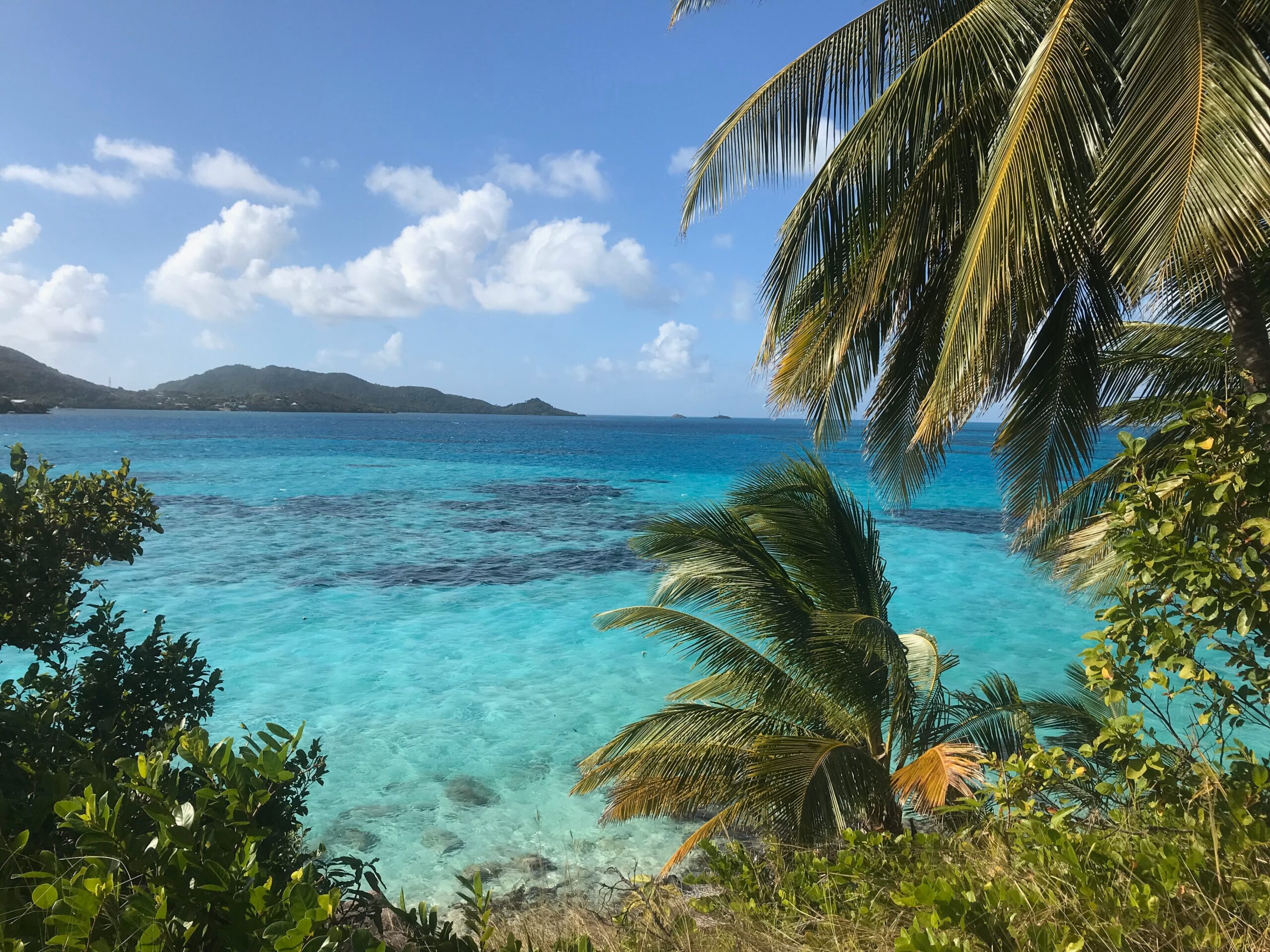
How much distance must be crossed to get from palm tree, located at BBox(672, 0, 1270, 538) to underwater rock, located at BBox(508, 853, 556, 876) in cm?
529

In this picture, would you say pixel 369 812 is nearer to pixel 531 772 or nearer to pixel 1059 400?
pixel 531 772

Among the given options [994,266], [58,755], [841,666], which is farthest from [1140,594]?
[58,755]

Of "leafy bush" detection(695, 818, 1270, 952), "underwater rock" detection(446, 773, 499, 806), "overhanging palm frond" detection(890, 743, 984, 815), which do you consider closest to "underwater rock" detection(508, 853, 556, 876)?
"underwater rock" detection(446, 773, 499, 806)

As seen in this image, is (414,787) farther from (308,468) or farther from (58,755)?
(308,468)

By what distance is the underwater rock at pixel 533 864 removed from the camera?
699cm

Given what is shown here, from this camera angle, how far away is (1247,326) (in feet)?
12.0

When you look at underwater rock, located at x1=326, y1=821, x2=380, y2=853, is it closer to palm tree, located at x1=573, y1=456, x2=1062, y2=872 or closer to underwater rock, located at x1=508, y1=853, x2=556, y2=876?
underwater rock, located at x1=508, y1=853, x2=556, y2=876

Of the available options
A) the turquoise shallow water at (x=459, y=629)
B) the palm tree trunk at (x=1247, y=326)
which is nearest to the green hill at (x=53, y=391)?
the turquoise shallow water at (x=459, y=629)

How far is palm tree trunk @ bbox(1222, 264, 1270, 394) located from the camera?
3584 mm

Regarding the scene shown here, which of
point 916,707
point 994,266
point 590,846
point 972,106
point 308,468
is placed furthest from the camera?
point 308,468

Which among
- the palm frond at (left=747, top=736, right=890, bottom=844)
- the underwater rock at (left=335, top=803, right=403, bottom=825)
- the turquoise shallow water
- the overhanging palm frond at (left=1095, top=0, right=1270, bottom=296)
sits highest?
the overhanging palm frond at (left=1095, top=0, right=1270, bottom=296)

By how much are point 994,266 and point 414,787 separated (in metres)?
8.63

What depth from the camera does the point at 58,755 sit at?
264 centimetres

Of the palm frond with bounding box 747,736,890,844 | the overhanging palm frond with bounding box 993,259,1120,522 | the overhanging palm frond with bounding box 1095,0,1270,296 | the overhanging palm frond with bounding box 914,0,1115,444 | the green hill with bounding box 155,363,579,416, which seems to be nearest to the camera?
the overhanging palm frond with bounding box 1095,0,1270,296
